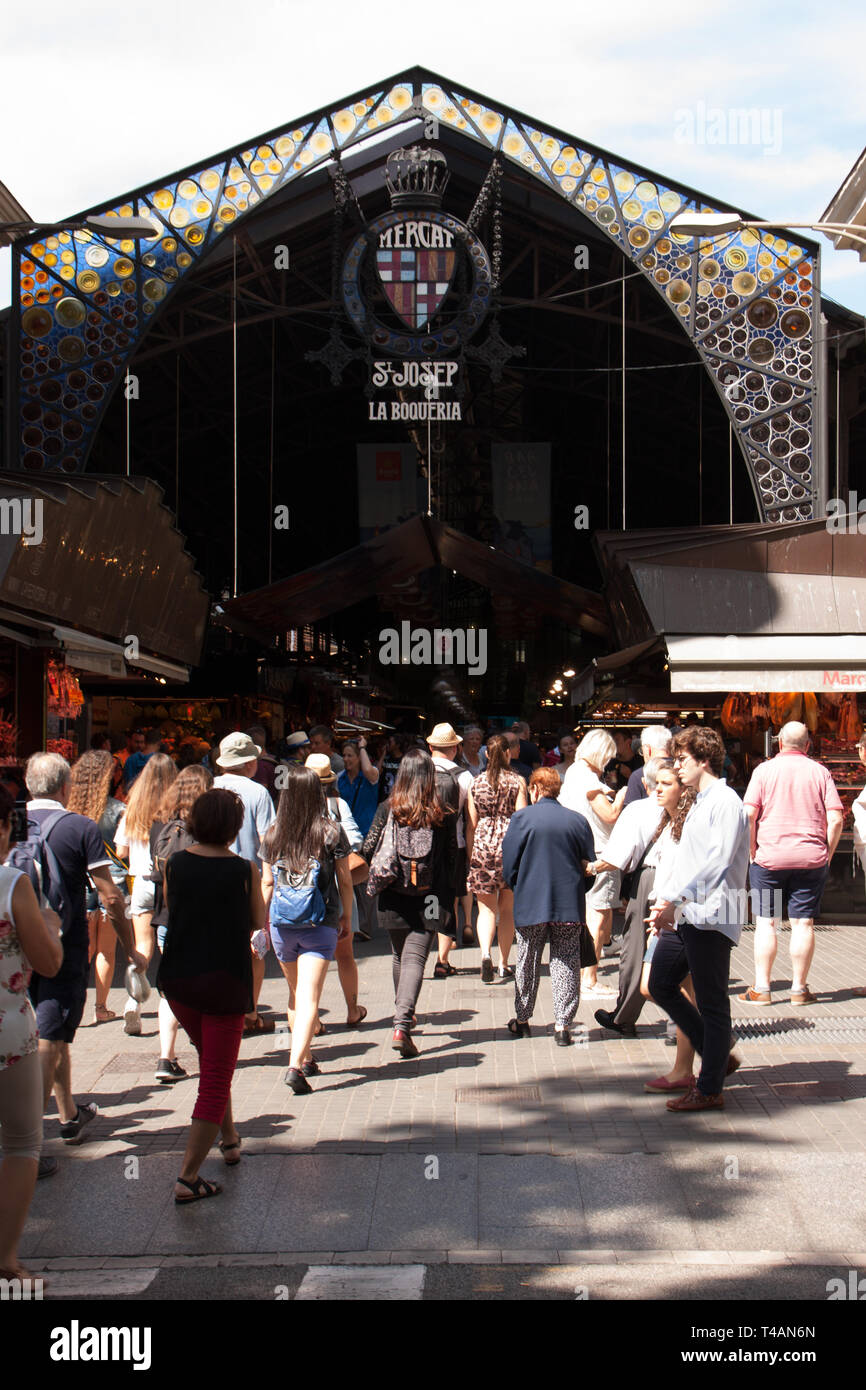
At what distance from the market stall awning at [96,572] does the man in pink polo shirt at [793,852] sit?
21.0ft

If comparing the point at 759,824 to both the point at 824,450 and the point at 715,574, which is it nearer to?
the point at 715,574

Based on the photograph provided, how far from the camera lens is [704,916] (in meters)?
6.11

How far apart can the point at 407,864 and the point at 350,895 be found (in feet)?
2.69

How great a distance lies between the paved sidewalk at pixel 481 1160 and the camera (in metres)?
4.75

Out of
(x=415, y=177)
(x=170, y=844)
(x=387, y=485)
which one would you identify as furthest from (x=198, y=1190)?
(x=387, y=485)

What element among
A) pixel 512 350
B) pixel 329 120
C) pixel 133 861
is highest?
pixel 329 120

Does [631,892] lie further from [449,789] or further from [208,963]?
[208,963]

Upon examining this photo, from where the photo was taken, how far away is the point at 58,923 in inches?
174

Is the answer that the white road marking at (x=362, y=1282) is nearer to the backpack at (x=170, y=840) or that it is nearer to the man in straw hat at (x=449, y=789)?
the backpack at (x=170, y=840)

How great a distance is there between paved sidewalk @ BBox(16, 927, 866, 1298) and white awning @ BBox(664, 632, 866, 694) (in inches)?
206

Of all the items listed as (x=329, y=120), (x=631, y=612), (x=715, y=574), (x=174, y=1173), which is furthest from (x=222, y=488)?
(x=174, y=1173)

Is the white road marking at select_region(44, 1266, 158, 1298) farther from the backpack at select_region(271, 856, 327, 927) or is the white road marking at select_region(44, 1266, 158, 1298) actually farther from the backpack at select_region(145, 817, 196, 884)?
the backpack at select_region(145, 817, 196, 884)

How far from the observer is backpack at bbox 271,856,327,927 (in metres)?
6.91
